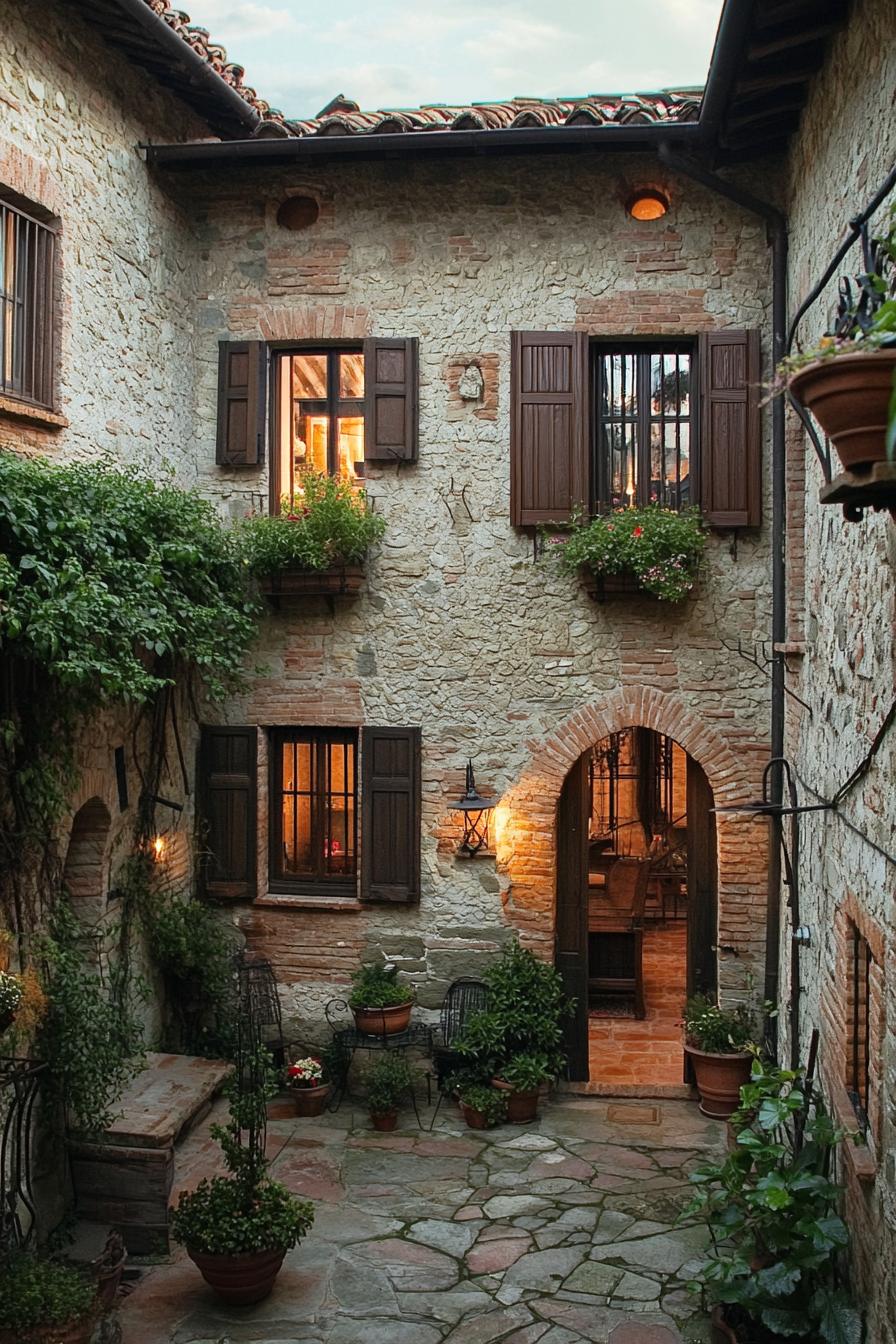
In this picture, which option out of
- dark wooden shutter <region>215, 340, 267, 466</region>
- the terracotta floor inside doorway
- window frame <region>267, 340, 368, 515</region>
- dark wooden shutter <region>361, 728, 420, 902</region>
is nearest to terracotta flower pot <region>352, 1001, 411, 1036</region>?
dark wooden shutter <region>361, 728, 420, 902</region>

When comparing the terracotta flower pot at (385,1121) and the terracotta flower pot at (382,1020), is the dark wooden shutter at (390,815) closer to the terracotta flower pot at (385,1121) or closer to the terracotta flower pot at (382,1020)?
the terracotta flower pot at (382,1020)

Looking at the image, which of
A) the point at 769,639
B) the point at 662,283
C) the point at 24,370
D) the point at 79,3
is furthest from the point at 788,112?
the point at 24,370

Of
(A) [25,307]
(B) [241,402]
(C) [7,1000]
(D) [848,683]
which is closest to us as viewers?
(C) [7,1000]

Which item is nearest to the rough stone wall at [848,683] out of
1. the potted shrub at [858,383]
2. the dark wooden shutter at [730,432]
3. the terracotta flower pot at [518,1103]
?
the dark wooden shutter at [730,432]

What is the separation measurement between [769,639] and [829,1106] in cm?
387

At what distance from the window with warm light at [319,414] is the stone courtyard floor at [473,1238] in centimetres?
497

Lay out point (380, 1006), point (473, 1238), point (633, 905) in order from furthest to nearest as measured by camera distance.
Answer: point (633, 905)
point (380, 1006)
point (473, 1238)

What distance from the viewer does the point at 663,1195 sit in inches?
307

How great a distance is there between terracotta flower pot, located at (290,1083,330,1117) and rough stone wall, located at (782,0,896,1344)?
3694 millimetres

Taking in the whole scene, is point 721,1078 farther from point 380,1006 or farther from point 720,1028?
point 380,1006

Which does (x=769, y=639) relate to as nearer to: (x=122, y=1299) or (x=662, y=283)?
(x=662, y=283)

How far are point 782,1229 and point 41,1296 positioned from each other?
3.44 metres

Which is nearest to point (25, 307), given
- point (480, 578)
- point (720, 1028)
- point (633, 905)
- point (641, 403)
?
point (480, 578)

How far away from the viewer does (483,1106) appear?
Result: 28.9 feet
